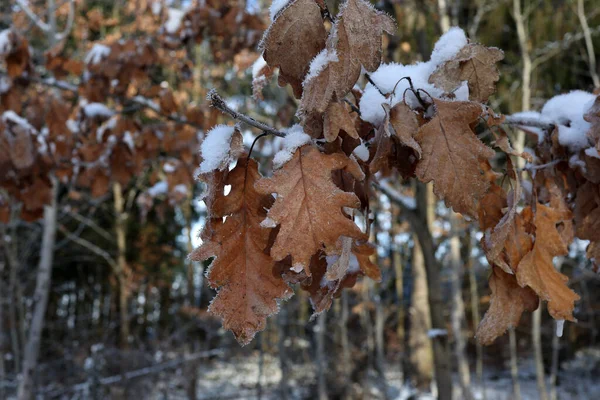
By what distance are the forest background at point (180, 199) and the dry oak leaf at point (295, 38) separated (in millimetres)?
355

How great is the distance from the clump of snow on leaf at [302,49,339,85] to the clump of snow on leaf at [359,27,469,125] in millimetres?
227

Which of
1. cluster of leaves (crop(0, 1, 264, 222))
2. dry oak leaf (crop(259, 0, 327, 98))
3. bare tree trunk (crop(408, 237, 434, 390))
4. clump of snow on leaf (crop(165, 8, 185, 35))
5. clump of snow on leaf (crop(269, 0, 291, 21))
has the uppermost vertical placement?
clump of snow on leaf (crop(165, 8, 185, 35))

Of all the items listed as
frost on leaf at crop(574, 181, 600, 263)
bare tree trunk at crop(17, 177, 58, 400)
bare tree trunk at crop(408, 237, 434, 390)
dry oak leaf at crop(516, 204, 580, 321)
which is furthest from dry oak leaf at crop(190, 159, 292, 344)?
bare tree trunk at crop(408, 237, 434, 390)

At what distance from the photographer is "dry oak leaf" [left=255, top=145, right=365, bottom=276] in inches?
27.1

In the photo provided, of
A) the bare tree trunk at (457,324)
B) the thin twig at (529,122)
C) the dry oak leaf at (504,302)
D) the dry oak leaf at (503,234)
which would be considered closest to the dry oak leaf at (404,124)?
the dry oak leaf at (503,234)

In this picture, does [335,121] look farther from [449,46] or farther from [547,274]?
[547,274]

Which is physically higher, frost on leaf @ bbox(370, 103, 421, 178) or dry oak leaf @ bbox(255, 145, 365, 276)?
frost on leaf @ bbox(370, 103, 421, 178)

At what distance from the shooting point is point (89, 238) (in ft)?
46.0

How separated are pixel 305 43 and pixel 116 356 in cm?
746

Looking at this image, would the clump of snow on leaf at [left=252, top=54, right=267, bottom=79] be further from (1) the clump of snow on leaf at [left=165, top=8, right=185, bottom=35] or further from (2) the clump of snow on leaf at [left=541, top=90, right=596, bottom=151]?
(1) the clump of snow on leaf at [left=165, top=8, right=185, bottom=35]

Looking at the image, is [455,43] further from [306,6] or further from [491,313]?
[491,313]

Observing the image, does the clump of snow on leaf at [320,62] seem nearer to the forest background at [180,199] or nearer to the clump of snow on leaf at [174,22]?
the forest background at [180,199]

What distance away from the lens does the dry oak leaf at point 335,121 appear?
0.69 meters

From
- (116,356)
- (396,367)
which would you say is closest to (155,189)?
(116,356)
